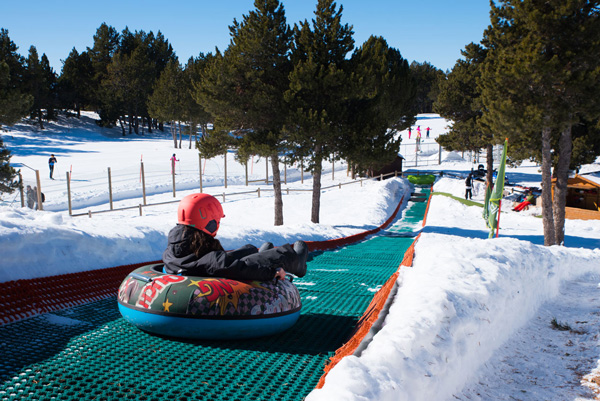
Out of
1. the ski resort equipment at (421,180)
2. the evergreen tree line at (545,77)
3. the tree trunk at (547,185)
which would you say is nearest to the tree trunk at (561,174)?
the evergreen tree line at (545,77)

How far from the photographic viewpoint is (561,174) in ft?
53.8

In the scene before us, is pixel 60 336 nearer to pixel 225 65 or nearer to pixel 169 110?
pixel 225 65

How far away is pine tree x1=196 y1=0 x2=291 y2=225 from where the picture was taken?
59.3 feet

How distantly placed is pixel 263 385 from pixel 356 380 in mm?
1029

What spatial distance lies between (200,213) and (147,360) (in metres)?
1.37

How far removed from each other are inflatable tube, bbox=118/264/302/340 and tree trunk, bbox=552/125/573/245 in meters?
15.1

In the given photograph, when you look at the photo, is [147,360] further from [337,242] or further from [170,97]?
[170,97]

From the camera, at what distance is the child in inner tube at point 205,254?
14.3 feet

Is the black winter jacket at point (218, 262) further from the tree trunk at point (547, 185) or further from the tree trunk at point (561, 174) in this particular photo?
the tree trunk at point (561, 174)

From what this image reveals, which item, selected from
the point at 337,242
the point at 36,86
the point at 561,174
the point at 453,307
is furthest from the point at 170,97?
the point at 453,307

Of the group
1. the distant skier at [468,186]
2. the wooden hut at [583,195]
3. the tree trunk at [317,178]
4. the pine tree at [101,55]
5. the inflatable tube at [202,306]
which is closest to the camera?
the inflatable tube at [202,306]

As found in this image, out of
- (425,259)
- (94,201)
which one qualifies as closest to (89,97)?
(94,201)

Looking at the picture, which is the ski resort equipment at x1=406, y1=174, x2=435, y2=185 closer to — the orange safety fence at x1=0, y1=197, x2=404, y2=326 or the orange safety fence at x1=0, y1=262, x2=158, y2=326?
the orange safety fence at x1=0, y1=197, x2=404, y2=326

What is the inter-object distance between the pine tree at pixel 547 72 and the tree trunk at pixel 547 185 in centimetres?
3
